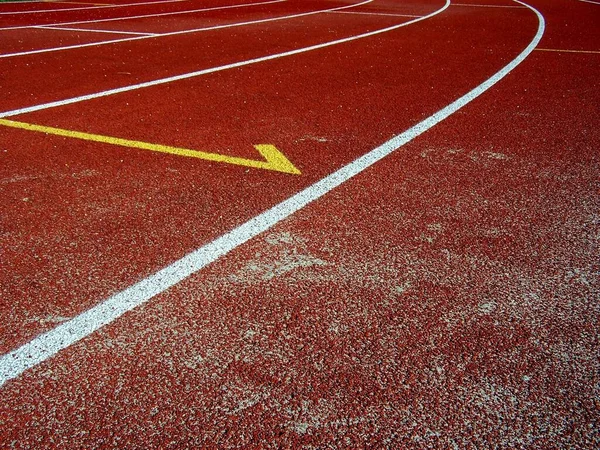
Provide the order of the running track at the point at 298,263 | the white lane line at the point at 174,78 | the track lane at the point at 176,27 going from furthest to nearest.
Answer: the track lane at the point at 176,27 → the white lane line at the point at 174,78 → the running track at the point at 298,263

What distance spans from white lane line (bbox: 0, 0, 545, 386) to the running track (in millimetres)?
13

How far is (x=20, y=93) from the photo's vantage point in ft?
22.2

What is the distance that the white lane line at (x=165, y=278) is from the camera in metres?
2.67

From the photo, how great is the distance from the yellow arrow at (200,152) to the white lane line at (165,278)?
0.42m

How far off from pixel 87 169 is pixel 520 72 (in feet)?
18.2

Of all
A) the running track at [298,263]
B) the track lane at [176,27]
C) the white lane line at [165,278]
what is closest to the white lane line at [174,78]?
the running track at [298,263]

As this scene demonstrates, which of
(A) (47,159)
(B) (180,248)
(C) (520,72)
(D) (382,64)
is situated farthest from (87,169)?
(C) (520,72)

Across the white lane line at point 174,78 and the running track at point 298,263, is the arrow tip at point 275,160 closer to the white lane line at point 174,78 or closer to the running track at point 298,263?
the running track at point 298,263

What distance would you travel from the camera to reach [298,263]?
3.40 m

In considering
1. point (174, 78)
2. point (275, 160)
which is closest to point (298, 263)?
point (275, 160)

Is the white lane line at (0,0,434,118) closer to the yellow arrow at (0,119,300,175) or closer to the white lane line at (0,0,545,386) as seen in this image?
the yellow arrow at (0,119,300,175)

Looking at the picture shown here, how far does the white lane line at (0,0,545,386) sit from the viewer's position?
2.67 meters

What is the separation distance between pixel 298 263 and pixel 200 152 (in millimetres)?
1868

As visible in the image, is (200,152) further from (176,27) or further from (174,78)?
(176,27)
